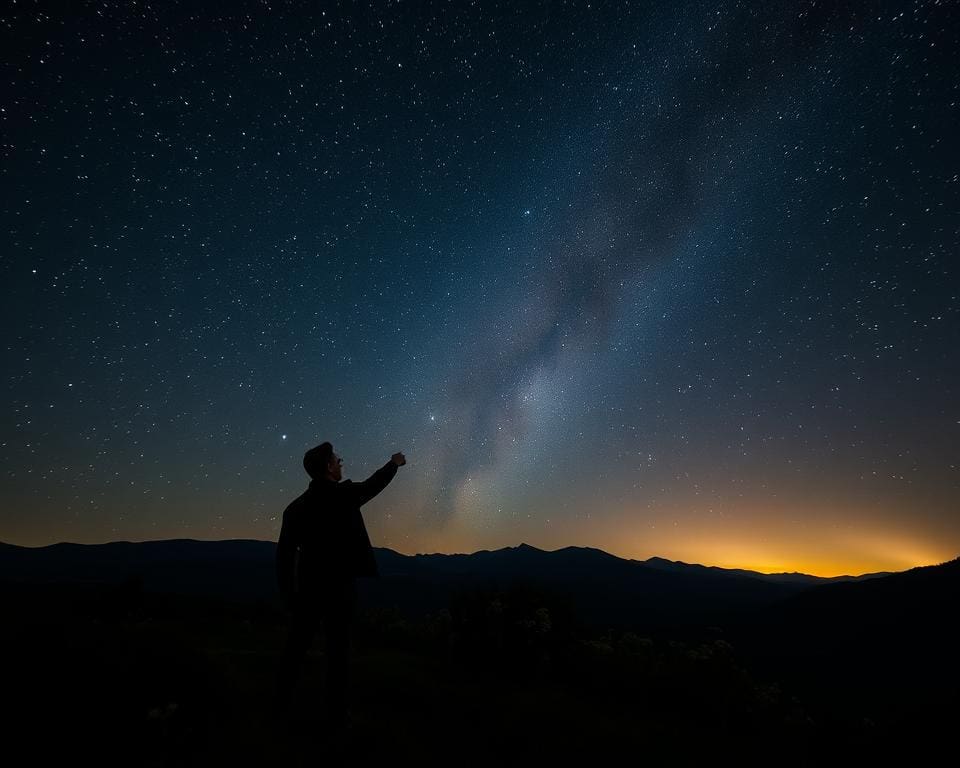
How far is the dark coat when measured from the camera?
3.44m

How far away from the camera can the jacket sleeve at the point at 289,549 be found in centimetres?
351

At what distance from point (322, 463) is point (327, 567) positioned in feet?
2.75

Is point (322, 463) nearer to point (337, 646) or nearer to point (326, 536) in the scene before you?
point (326, 536)

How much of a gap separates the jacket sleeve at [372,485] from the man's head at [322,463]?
0.26 meters

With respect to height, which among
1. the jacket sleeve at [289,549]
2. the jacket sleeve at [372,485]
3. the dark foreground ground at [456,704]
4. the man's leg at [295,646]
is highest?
the jacket sleeve at [372,485]

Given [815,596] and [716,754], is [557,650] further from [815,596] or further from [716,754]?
[815,596]

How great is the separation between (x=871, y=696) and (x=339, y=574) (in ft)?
242

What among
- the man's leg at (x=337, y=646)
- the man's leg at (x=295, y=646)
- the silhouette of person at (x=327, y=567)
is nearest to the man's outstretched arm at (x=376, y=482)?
the silhouette of person at (x=327, y=567)

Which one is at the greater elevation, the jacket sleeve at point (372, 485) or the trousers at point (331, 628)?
the jacket sleeve at point (372, 485)

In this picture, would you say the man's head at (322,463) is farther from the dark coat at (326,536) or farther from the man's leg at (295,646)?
the man's leg at (295,646)

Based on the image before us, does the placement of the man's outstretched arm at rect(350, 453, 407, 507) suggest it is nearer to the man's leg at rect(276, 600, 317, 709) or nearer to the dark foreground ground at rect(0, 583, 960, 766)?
the man's leg at rect(276, 600, 317, 709)

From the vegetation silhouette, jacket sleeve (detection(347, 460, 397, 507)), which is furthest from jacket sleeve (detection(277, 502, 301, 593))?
the vegetation silhouette

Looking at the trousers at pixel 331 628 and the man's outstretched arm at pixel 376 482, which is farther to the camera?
the man's outstretched arm at pixel 376 482

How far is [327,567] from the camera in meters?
3.42
